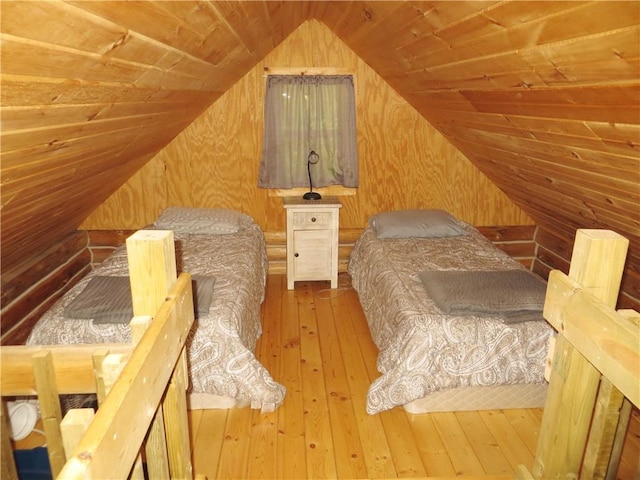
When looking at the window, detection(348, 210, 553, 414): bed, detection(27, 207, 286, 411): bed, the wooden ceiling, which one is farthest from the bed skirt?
the window

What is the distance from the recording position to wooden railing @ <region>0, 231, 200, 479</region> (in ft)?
2.55

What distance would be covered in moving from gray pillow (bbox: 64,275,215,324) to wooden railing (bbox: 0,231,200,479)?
1058 millimetres

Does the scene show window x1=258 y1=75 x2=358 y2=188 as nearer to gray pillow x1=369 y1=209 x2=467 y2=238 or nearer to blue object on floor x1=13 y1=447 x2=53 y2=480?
gray pillow x1=369 y1=209 x2=467 y2=238

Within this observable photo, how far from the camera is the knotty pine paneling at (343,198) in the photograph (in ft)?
12.7

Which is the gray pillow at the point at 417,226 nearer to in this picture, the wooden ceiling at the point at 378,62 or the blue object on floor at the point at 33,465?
the wooden ceiling at the point at 378,62

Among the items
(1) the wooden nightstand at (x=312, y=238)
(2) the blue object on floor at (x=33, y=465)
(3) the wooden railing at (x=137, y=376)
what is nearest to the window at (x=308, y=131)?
(1) the wooden nightstand at (x=312, y=238)

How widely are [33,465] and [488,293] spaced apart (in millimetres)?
2202

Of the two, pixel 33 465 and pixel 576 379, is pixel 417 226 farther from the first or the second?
pixel 33 465

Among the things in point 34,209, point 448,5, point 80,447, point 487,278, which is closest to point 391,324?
point 487,278

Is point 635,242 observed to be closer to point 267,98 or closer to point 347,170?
point 347,170

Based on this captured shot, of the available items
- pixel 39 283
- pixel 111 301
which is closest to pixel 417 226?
pixel 111 301

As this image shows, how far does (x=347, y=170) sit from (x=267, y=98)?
901 mm

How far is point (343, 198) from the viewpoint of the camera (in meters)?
4.24

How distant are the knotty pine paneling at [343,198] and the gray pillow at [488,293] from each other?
4.89 ft
